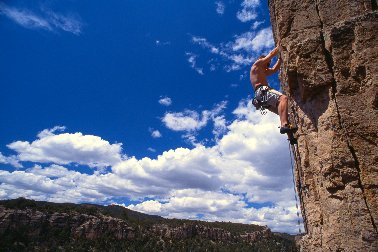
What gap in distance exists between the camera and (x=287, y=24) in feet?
17.9

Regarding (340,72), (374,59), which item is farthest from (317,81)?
(374,59)

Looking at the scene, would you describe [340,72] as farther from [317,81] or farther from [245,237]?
[245,237]

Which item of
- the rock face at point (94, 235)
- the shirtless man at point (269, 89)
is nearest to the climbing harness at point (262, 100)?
the shirtless man at point (269, 89)

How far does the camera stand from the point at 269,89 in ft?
20.8

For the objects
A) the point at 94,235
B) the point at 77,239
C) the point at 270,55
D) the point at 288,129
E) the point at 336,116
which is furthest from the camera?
the point at 94,235

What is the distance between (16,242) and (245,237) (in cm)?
7597

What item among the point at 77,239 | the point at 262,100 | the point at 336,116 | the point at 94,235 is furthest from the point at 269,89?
the point at 94,235

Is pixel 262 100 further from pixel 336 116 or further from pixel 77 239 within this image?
pixel 77 239

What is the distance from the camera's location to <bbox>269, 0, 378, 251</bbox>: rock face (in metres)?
4.12

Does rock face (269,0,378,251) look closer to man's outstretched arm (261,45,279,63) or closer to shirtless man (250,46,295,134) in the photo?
shirtless man (250,46,295,134)

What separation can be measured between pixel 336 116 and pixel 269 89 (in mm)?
1997

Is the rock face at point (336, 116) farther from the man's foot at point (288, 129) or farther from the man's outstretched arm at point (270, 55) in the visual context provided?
the man's outstretched arm at point (270, 55)

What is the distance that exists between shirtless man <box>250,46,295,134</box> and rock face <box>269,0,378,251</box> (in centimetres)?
35

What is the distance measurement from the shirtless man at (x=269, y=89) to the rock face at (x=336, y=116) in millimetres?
351
